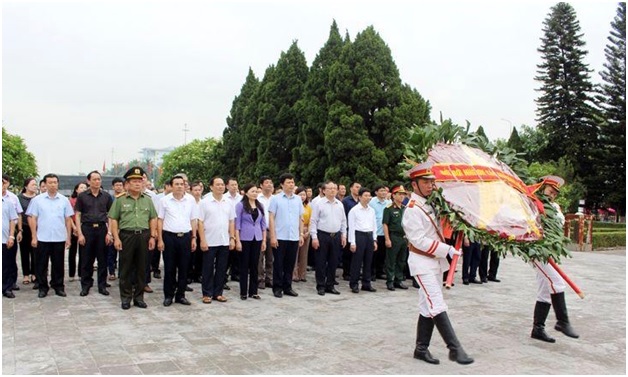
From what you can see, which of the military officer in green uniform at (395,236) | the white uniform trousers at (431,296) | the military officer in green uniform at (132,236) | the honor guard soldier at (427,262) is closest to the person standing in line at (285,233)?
the military officer in green uniform at (395,236)

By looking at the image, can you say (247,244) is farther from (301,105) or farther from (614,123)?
(614,123)

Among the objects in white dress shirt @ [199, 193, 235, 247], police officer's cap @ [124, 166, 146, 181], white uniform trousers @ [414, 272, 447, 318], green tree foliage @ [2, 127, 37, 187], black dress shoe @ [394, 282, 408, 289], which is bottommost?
black dress shoe @ [394, 282, 408, 289]

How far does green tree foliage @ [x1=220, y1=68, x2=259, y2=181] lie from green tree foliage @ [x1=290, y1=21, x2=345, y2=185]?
448 centimetres

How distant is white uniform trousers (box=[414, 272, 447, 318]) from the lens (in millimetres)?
4680

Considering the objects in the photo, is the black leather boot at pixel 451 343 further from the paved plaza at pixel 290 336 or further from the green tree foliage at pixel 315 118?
the green tree foliage at pixel 315 118

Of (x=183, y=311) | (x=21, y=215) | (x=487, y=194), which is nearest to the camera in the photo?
(x=487, y=194)

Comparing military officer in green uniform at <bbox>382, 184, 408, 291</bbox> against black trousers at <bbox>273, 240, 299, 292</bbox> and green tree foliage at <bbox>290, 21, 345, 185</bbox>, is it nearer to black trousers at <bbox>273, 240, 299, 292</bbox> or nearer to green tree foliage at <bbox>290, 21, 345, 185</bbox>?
black trousers at <bbox>273, 240, 299, 292</bbox>

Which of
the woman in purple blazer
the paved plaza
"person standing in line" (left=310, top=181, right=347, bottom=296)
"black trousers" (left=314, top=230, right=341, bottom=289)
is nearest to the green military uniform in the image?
the paved plaza

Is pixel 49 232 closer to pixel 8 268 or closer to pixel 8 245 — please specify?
pixel 8 245

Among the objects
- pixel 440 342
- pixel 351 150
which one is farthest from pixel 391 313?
pixel 351 150

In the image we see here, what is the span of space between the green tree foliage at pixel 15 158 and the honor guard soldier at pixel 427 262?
35042 millimetres

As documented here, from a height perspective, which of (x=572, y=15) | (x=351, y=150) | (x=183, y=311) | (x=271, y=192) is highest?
(x=572, y=15)

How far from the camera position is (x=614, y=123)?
32688mm

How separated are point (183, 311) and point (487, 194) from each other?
3576mm
